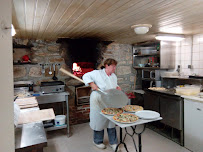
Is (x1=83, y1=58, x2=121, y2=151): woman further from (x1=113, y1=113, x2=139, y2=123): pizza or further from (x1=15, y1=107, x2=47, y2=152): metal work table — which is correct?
(x1=15, y1=107, x2=47, y2=152): metal work table

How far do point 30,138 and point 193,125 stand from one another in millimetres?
2500

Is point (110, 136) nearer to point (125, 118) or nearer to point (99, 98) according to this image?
point (99, 98)

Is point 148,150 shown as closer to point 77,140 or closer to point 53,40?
point 77,140

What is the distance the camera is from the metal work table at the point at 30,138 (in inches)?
42.5

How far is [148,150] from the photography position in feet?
8.82

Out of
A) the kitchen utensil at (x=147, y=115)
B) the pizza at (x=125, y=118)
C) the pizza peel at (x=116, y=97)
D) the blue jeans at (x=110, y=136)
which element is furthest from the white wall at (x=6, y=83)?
the blue jeans at (x=110, y=136)

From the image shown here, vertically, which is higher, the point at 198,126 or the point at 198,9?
the point at 198,9

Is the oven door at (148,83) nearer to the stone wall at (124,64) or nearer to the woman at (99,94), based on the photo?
the stone wall at (124,64)

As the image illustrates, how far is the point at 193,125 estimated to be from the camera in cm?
262

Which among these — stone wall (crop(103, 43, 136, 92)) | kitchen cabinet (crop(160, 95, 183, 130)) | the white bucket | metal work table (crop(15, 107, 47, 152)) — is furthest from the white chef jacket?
stone wall (crop(103, 43, 136, 92))

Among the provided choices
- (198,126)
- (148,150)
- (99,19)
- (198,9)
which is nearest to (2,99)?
(99,19)

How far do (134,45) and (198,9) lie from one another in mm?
2710

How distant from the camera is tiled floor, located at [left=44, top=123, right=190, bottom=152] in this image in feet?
9.01

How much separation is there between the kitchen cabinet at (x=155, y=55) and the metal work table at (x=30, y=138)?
126 inches
